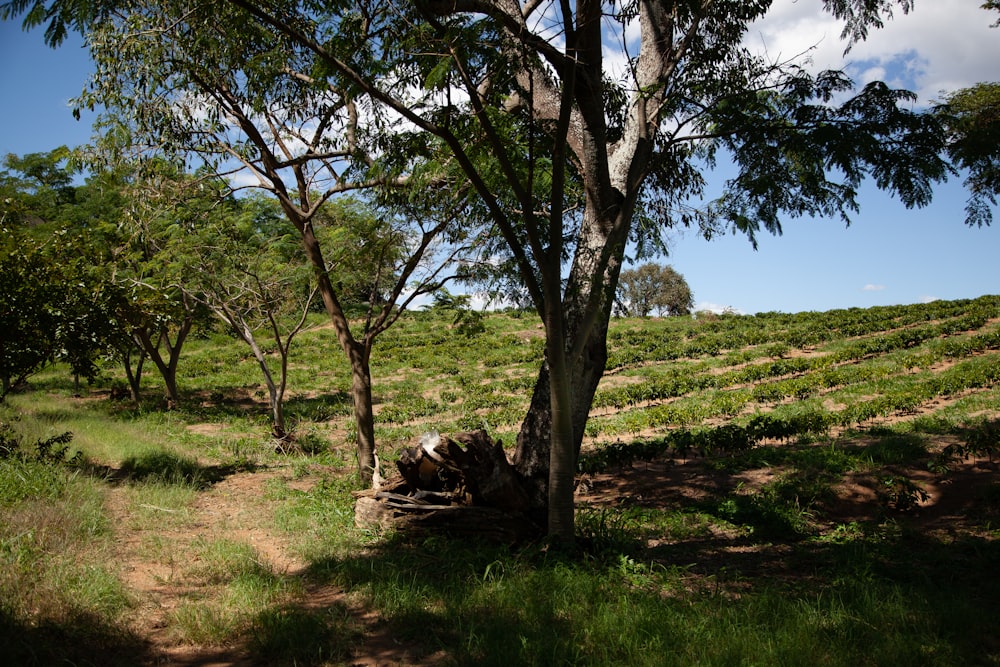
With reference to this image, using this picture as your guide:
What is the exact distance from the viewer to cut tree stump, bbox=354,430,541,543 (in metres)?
6.72

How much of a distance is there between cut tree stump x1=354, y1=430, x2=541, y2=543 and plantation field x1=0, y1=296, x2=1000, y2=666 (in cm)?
→ 26

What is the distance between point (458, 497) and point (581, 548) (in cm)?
143

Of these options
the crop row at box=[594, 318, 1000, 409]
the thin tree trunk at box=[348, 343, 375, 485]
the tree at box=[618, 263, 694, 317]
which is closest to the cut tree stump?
the thin tree trunk at box=[348, 343, 375, 485]

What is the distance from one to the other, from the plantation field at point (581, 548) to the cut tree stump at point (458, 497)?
256 millimetres

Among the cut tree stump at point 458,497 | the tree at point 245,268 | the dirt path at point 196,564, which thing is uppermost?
the tree at point 245,268

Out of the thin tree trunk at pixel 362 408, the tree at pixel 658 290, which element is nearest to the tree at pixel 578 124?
the thin tree trunk at pixel 362 408

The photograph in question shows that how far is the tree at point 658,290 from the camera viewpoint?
58781mm

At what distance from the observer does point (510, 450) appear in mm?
12414

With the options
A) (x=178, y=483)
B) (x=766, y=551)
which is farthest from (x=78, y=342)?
(x=766, y=551)

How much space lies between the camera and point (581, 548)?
253 inches

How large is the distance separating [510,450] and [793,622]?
26.6 ft

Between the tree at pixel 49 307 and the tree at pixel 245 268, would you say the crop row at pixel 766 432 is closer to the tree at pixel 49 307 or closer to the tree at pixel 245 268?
the tree at pixel 245 268

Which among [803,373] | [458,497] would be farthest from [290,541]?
[803,373]

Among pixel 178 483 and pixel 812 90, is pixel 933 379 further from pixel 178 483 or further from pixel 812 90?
pixel 178 483
